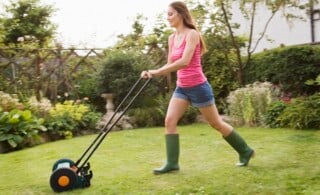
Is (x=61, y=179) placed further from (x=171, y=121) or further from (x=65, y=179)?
(x=171, y=121)

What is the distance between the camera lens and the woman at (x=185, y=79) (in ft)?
13.8

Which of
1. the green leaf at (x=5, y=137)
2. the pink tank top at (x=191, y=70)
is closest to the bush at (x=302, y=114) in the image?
the pink tank top at (x=191, y=70)

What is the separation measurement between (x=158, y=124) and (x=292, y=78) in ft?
9.61

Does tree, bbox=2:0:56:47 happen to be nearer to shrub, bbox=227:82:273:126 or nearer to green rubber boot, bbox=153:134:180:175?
shrub, bbox=227:82:273:126

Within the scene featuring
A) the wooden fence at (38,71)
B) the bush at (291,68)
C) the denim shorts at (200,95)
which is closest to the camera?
the denim shorts at (200,95)

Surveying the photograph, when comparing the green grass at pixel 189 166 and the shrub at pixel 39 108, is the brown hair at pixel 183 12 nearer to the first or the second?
the green grass at pixel 189 166

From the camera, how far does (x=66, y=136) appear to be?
27.1 feet

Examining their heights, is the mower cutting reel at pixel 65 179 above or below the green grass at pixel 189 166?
above

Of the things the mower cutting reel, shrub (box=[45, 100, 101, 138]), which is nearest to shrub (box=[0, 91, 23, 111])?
shrub (box=[45, 100, 101, 138])

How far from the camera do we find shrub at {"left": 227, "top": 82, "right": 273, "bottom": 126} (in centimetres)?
865

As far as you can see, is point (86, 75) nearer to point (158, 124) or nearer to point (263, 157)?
point (158, 124)

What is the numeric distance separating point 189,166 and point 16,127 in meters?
3.40

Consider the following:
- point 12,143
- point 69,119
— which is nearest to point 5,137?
point 12,143

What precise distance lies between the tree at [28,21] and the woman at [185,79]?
9127mm
